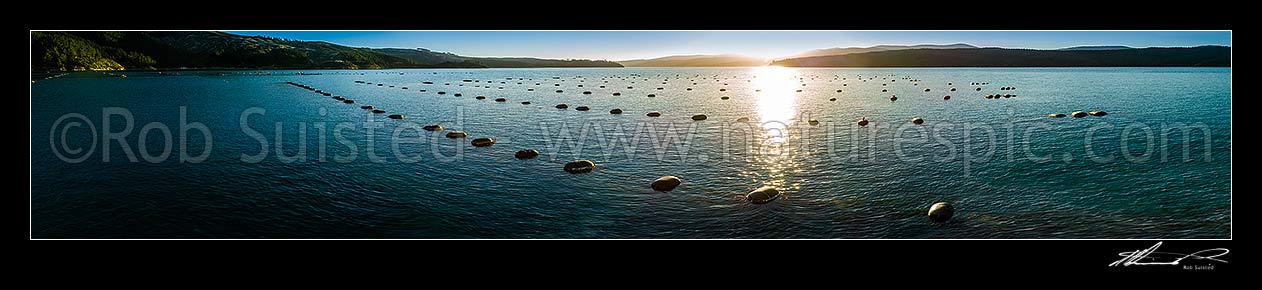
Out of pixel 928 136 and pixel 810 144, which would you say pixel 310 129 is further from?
pixel 928 136

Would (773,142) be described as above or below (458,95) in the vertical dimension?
below

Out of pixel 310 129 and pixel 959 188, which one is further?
pixel 310 129

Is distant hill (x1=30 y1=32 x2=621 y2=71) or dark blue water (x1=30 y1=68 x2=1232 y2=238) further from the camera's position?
distant hill (x1=30 y1=32 x2=621 y2=71)

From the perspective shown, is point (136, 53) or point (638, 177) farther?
point (136, 53)

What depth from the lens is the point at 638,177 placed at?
27719mm

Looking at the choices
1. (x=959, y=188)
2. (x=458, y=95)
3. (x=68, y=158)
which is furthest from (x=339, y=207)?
(x=458, y=95)

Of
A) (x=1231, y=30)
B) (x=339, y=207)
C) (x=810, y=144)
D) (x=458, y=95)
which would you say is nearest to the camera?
(x=1231, y=30)

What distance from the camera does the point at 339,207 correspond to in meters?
23.1

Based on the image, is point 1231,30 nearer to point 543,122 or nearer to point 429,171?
point 429,171

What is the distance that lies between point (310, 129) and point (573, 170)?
24.6m

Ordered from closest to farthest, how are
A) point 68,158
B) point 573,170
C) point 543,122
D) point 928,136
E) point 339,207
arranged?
point 339,207
point 573,170
point 68,158
point 928,136
point 543,122

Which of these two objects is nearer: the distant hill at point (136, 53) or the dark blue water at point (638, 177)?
the dark blue water at point (638, 177)

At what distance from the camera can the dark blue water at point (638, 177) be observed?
21.5 metres

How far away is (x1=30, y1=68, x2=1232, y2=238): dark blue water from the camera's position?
21453 millimetres
